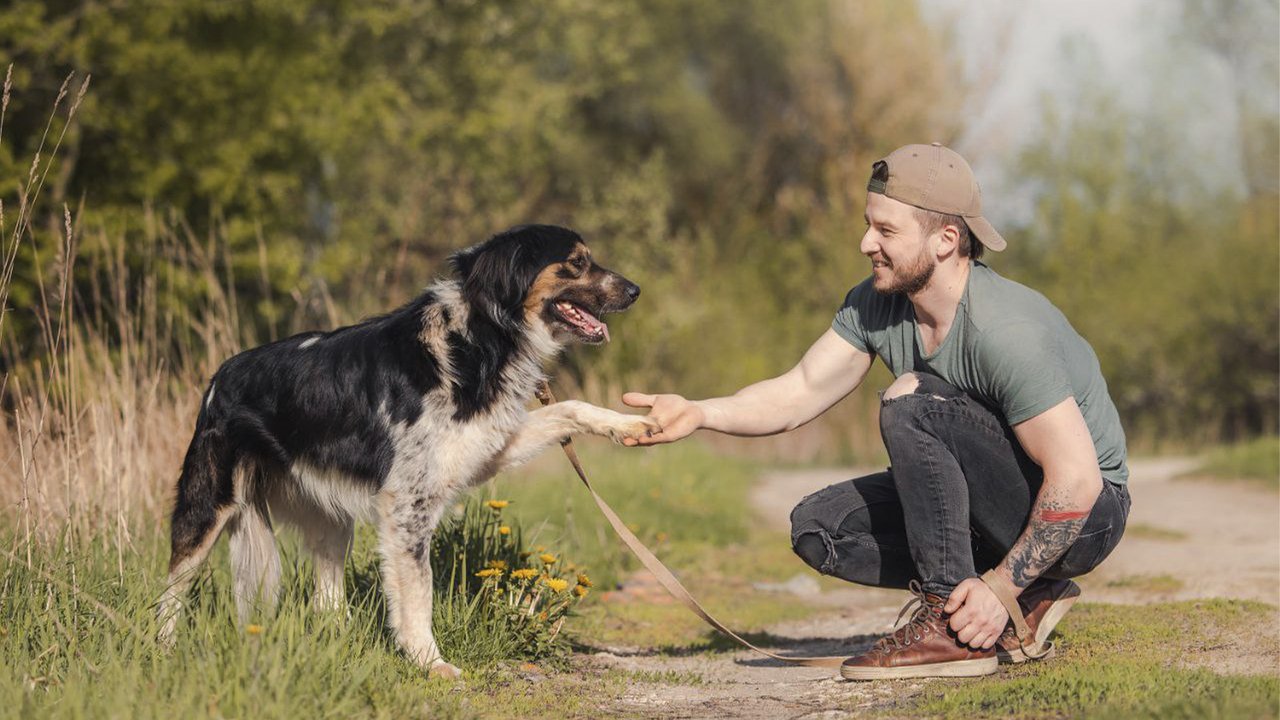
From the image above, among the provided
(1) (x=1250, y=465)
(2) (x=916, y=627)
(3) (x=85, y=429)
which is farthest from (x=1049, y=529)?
(1) (x=1250, y=465)

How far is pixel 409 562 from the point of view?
13.8 feet

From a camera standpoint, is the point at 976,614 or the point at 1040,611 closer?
the point at 976,614

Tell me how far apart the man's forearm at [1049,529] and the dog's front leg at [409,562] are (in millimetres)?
1948

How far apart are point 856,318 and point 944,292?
48 centimetres

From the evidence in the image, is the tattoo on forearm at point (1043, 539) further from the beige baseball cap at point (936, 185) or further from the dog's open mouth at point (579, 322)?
the dog's open mouth at point (579, 322)

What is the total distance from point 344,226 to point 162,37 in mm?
3386

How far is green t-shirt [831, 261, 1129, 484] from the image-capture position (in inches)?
151

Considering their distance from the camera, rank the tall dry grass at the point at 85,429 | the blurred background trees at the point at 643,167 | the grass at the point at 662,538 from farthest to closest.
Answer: the blurred background trees at the point at 643,167
the grass at the point at 662,538
the tall dry grass at the point at 85,429

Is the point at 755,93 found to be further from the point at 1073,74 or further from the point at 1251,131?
the point at 1251,131

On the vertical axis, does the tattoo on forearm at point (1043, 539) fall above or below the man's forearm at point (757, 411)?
below

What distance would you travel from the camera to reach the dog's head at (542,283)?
177 inches

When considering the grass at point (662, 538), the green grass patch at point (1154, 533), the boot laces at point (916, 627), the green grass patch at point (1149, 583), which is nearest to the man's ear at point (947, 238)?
the boot laces at point (916, 627)

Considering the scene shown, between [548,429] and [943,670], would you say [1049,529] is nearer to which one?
[943,670]

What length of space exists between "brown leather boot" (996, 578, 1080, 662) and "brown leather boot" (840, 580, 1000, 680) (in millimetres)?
89
